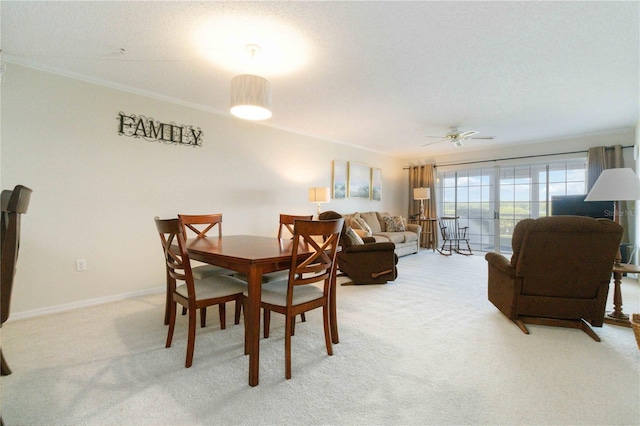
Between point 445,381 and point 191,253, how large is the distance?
1864 mm

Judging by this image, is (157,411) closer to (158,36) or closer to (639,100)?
(158,36)

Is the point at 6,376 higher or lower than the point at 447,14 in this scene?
lower

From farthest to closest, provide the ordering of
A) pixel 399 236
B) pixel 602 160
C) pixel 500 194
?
pixel 500 194, pixel 399 236, pixel 602 160

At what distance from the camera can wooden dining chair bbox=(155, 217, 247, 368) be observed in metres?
1.84

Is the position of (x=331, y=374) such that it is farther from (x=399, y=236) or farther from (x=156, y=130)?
(x=399, y=236)

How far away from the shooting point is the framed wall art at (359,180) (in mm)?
6281

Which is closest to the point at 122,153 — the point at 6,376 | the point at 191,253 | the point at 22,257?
the point at 22,257

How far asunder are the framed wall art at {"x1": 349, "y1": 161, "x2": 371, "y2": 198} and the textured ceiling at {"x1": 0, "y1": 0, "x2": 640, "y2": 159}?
2.28 meters

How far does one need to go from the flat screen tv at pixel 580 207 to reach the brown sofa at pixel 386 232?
2.50m

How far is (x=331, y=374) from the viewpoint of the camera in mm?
1767

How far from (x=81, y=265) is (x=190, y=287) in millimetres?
1938

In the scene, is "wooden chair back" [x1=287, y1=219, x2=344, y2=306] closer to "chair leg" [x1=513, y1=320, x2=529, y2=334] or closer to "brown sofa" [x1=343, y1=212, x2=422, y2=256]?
"chair leg" [x1=513, y1=320, x2=529, y2=334]

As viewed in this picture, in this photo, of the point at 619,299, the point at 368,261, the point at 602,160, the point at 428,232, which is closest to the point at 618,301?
the point at 619,299

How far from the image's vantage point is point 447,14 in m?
1.98
